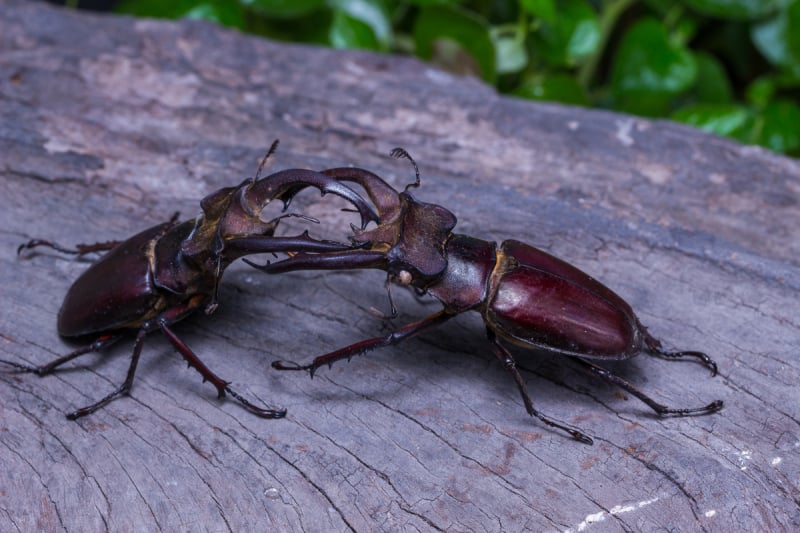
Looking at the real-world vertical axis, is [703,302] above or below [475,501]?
above

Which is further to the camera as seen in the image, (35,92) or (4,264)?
(35,92)

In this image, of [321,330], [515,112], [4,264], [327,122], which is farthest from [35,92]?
[515,112]

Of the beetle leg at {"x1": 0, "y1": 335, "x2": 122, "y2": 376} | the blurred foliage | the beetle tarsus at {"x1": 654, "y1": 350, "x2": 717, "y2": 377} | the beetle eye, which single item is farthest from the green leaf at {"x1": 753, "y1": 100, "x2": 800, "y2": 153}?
the beetle leg at {"x1": 0, "y1": 335, "x2": 122, "y2": 376}

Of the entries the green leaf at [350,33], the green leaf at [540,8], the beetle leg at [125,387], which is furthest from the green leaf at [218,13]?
the beetle leg at [125,387]

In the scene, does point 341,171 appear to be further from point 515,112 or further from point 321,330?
point 515,112

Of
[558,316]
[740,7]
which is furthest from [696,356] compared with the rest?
[740,7]

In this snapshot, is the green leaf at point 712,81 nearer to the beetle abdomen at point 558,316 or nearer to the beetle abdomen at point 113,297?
the beetle abdomen at point 558,316

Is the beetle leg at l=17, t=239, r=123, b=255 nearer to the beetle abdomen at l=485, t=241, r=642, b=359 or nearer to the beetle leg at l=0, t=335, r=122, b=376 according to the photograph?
the beetle leg at l=0, t=335, r=122, b=376
